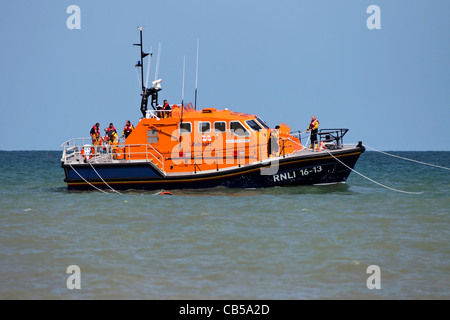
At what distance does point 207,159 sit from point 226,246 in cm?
725

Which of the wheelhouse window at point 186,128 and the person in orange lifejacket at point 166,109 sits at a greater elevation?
the person in orange lifejacket at point 166,109

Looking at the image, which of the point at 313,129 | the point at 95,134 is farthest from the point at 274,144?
the point at 95,134

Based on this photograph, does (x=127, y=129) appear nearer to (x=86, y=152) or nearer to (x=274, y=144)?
(x=86, y=152)

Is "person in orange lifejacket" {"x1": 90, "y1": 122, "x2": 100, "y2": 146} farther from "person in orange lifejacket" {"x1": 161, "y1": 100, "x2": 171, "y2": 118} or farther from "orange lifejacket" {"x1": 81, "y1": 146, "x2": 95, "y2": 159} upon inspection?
"person in orange lifejacket" {"x1": 161, "y1": 100, "x2": 171, "y2": 118}

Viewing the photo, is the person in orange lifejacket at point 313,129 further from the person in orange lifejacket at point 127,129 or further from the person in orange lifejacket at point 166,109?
the person in orange lifejacket at point 127,129

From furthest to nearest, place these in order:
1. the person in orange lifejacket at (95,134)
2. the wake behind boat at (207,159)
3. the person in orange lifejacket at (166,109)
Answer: the person in orange lifejacket at (95,134)
the person in orange lifejacket at (166,109)
the wake behind boat at (207,159)

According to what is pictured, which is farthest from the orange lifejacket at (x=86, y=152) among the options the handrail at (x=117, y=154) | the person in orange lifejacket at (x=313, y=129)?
the person in orange lifejacket at (x=313, y=129)

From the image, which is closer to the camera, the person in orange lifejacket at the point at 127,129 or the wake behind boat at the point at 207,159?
the wake behind boat at the point at 207,159

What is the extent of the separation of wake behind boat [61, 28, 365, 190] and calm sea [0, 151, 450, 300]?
0.81 m

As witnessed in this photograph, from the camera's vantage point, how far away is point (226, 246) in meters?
9.86

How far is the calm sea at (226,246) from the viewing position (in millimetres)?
7574

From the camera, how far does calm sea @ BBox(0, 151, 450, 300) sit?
7.57 metres

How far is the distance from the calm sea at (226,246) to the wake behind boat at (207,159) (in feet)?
2.66

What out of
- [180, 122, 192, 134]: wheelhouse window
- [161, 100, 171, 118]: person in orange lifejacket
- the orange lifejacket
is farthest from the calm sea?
[161, 100, 171, 118]: person in orange lifejacket
